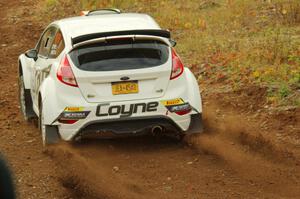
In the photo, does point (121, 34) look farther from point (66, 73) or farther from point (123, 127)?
point (123, 127)

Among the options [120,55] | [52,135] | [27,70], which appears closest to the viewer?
[120,55]

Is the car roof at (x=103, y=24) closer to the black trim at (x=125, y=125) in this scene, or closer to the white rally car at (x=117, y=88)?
the white rally car at (x=117, y=88)

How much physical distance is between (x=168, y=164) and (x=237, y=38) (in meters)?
6.70

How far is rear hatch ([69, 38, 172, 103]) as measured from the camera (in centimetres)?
823

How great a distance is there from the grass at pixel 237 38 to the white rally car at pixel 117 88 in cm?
238

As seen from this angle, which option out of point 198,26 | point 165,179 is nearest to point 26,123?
point 165,179

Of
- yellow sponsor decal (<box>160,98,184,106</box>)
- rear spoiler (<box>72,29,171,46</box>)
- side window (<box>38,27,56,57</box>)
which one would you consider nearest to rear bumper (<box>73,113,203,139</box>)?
yellow sponsor decal (<box>160,98,184,106</box>)

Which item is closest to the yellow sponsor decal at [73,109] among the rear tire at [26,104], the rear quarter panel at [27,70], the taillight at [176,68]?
the taillight at [176,68]

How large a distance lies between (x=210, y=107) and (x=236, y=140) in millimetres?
1868

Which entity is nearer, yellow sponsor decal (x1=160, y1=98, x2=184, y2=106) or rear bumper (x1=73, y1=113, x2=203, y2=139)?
rear bumper (x1=73, y1=113, x2=203, y2=139)

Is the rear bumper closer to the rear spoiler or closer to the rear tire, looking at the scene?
the rear spoiler

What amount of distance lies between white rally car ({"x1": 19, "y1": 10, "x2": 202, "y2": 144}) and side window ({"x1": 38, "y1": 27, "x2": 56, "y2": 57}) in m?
0.85

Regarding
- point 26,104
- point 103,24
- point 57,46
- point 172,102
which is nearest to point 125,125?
point 172,102

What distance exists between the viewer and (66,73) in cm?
830
